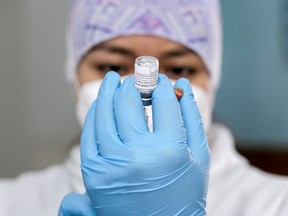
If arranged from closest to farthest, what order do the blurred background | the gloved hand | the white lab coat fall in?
1. the gloved hand
2. the white lab coat
3. the blurred background

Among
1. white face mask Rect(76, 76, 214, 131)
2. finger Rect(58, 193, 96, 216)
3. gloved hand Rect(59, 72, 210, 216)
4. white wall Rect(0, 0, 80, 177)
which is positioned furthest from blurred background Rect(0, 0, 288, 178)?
gloved hand Rect(59, 72, 210, 216)

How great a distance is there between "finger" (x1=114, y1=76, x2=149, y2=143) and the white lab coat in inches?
19.0

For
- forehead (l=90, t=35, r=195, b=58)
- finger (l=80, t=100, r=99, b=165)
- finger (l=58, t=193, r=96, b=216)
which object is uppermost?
forehead (l=90, t=35, r=195, b=58)

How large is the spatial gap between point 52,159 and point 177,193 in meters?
1.50

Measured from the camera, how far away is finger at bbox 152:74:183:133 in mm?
925

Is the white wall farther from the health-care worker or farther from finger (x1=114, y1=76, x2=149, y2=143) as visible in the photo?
finger (x1=114, y1=76, x2=149, y2=143)

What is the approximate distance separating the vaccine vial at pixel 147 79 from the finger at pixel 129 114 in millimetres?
A: 17

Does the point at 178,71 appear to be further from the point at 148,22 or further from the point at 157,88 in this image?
the point at 157,88

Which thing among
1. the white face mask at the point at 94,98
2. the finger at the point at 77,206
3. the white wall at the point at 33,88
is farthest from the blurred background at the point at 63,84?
the finger at the point at 77,206

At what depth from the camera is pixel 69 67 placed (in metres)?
1.61

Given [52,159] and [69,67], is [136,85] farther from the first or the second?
[52,159]

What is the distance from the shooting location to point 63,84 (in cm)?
230

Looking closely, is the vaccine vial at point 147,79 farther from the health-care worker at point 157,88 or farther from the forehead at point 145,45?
the forehead at point 145,45

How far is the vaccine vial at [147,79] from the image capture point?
3.04 ft
